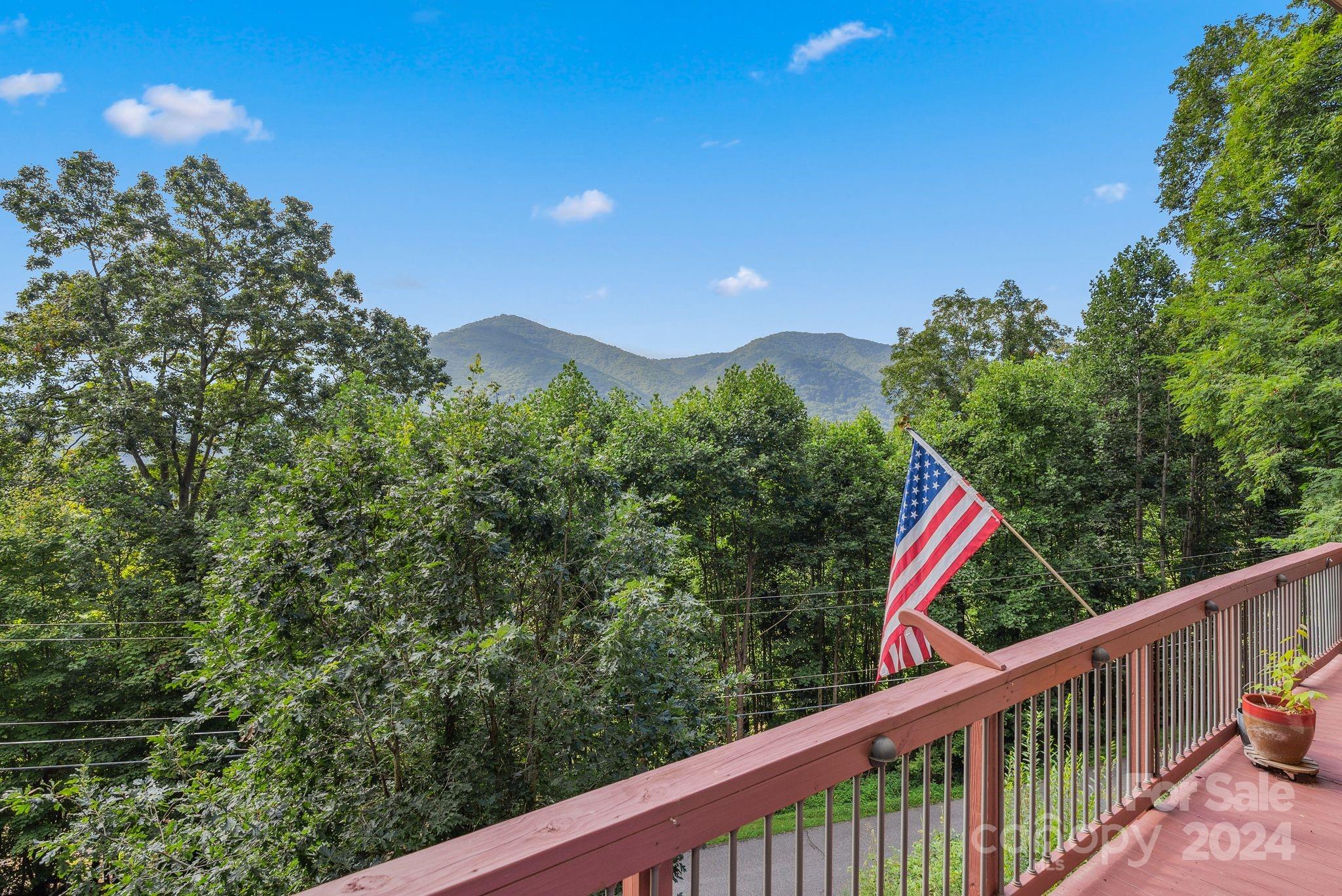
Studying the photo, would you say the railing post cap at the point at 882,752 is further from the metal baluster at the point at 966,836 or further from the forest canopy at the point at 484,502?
the forest canopy at the point at 484,502

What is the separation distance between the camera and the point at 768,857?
1.00 meters

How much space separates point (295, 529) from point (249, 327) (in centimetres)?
1072

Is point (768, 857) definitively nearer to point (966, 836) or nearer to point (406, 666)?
point (966, 836)

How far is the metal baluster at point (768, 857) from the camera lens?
3.14 feet

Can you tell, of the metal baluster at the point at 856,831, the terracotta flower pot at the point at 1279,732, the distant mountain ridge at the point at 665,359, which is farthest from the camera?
the distant mountain ridge at the point at 665,359

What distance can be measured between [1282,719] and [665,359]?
9879 centimetres

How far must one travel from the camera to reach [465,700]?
5.08m

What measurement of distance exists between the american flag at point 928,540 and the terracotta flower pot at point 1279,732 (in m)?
1.24

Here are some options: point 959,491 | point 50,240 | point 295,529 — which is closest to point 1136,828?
point 959,491

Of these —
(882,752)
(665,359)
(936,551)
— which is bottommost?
(882,752)

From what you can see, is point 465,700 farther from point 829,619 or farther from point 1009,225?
point 1009,225

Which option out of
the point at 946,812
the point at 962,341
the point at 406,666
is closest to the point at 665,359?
the point at 962,341

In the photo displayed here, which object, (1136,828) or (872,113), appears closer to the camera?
(1136,828)

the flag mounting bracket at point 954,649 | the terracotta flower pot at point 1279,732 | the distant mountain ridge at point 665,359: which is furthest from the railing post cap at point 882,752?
the distant mountain ridge at point 665,359
